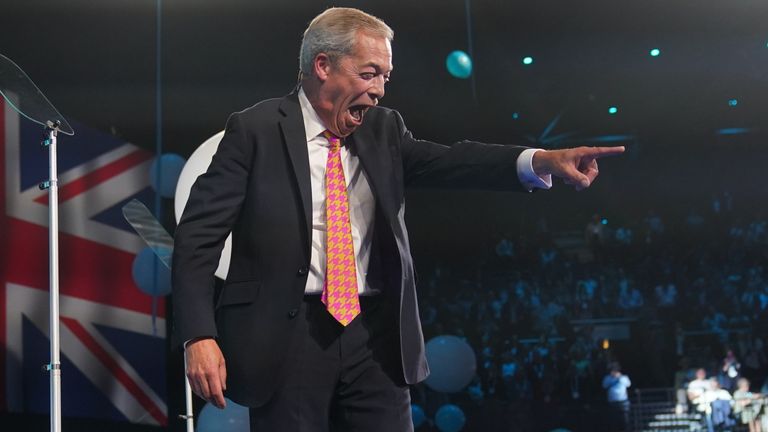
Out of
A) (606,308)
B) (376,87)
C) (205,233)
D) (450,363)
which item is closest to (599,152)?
(376,87)

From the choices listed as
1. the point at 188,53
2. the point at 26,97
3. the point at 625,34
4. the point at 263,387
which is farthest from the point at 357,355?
the point at 625,34

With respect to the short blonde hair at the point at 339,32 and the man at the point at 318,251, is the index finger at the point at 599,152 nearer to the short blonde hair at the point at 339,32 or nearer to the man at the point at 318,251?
the man at the point at 318,251

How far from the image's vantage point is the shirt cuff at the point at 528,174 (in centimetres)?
150

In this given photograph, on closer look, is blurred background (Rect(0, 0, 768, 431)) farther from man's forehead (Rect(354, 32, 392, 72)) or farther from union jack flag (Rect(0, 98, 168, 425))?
man's forehead (Rect(354, 32, 392, 72))

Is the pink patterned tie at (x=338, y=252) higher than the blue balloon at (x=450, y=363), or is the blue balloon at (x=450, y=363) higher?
the pink patterned tie at (x=338, y=252)

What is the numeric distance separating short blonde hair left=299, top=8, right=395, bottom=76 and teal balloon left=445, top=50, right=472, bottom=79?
3272 mm

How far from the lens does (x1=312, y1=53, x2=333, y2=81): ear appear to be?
1571 mm

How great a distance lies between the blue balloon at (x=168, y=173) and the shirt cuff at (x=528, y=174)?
10.8ft

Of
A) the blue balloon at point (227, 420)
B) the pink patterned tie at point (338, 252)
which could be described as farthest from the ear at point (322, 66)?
the blue balloon at point (227, 420)

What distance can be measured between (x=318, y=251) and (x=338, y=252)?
0.04 meters

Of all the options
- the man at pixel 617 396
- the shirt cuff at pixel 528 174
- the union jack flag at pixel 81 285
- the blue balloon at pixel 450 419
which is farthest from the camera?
the man at pixel 617 396

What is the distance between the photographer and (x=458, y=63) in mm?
4820

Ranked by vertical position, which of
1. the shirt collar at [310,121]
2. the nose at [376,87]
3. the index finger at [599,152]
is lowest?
the index finger at [599,152]

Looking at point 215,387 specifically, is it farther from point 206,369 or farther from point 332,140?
point 332,140
